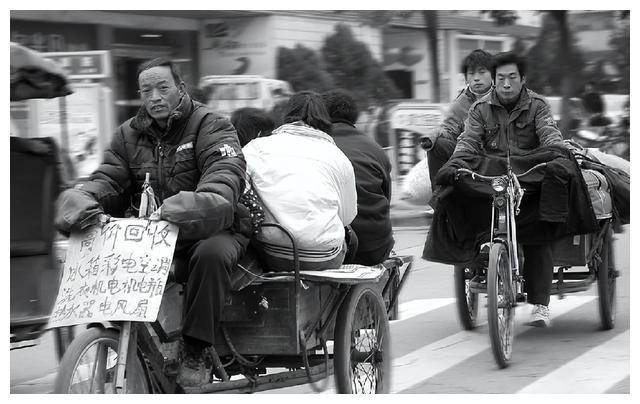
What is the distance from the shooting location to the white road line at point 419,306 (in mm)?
9492

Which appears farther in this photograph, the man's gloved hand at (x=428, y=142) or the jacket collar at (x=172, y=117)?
the man's gloved hand at (x=428, y=142)

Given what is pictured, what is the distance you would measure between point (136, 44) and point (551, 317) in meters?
12.8

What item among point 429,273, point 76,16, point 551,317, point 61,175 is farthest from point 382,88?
point 61,175

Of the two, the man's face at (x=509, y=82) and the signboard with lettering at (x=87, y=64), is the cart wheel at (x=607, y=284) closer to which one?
the man's face at (x=509, y=82)

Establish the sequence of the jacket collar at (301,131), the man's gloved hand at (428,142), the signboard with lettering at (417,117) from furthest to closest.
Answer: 1. the signboard with lettering at (417,117)
2. the man's gloved hand at (428,142)
3. the jacket collar at (301,131)

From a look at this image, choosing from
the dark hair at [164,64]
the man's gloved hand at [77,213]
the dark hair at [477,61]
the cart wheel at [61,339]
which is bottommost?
→ the cart wheel at [61,339]

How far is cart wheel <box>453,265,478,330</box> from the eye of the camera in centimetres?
847

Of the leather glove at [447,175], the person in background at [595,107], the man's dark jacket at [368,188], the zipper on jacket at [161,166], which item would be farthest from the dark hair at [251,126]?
the person in background at [595,107]

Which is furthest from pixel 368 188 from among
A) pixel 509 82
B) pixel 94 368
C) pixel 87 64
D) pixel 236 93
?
pixel 236 93

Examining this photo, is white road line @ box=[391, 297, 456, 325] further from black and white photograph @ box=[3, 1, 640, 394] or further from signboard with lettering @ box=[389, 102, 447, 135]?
signboard with lettering @ box=[389, 102, 447, 135]

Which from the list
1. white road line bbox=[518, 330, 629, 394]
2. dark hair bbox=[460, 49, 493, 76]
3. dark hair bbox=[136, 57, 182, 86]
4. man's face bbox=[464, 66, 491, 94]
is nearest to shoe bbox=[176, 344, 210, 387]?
dark hair bbox=[136, 57, 182, 86]

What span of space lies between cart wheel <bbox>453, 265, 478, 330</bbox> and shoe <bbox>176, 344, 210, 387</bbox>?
11.8 feet

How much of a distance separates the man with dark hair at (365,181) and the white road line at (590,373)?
3.88 ft

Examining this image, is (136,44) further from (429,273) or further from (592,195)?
(592,195)
